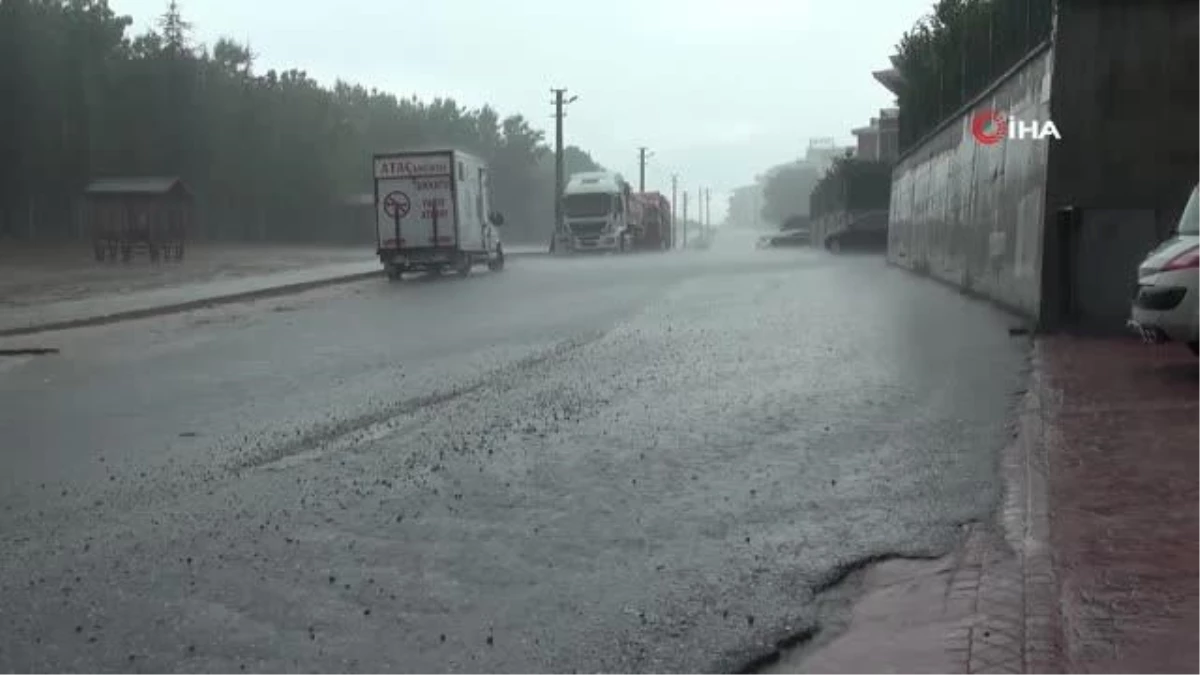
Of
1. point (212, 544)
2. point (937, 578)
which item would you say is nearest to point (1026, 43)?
point (937, 578)

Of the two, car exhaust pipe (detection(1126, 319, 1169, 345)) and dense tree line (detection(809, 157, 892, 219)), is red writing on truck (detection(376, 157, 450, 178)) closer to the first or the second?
car exhaust pipe (detection(1126, 319, 1169, 345))

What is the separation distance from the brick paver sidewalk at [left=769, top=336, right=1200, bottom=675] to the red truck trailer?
2075 inches

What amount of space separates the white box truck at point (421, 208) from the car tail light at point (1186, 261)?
21269mm

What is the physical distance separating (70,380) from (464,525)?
25.9ft

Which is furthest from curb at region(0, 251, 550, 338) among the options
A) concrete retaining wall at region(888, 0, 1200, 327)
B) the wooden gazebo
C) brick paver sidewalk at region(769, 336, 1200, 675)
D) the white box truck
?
brick paver sidewalk at region(769, 336, 1200, 675)

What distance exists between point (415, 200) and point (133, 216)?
55.8 ft

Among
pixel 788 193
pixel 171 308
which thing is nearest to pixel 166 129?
pixel 171 308

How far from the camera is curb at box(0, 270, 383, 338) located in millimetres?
17547

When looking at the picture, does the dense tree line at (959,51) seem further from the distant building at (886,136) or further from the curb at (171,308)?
the distant building at (886,136)

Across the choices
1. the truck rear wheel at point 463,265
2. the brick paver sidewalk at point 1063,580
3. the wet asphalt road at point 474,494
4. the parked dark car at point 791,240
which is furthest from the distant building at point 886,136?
the brick paver sidewalk at point 1063,580

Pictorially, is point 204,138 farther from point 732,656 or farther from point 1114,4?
point 732,656

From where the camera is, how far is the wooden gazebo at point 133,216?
135 feet

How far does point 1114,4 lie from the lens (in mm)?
12945

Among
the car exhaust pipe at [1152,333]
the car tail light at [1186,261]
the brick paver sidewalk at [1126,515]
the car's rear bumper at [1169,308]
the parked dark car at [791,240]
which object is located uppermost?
the car tail light at [1186,261]
